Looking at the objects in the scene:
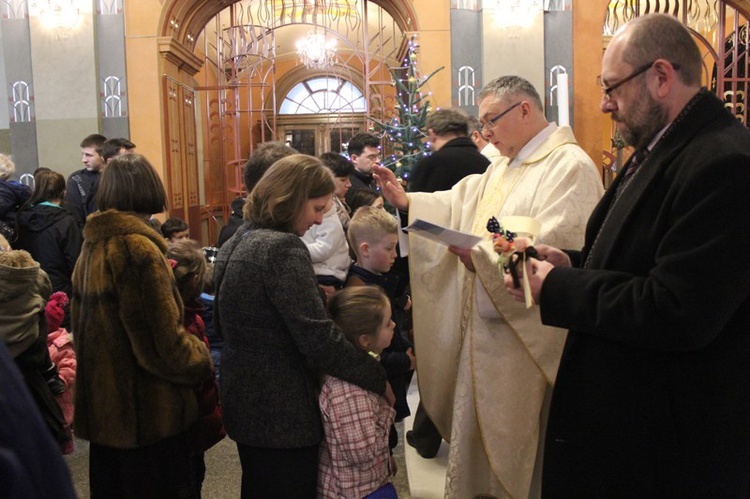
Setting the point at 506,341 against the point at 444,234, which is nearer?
the point at 444,234

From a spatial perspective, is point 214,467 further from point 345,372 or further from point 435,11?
point 435,11

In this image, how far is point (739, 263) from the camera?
1.56 meters

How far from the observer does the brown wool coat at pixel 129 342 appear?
248 cm

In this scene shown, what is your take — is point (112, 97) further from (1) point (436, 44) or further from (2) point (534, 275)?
(2) point (534, 275)

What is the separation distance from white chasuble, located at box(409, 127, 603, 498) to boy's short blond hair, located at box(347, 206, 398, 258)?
1.06ft

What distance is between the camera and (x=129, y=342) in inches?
100

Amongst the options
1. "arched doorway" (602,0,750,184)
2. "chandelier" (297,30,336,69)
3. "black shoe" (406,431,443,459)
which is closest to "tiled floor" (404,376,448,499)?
"black shoe" (406,431,443,459)

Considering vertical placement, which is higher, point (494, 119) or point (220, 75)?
point (220, 75)

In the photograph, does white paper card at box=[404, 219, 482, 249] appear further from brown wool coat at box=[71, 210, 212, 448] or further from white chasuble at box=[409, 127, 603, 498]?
brown wool coat at box=[71, 210, 212, 448]

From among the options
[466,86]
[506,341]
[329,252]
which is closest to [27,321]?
[329,252]

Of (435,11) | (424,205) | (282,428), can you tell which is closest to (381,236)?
(424,205)

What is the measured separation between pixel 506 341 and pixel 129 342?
1.42 m

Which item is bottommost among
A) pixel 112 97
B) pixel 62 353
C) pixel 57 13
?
pixel 62 353

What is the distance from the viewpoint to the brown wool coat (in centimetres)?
248
